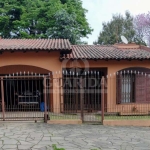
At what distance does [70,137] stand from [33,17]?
746 inches

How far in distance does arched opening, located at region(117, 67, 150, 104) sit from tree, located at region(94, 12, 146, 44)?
1848 centimetres

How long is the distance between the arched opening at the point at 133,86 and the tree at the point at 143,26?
1801 centimetres

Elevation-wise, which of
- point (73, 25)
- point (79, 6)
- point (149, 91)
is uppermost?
point (79, 6)

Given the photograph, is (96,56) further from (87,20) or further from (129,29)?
(129,29)

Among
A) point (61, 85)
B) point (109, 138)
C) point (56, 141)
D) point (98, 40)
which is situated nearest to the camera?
point (56, 141)

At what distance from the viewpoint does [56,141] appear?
6699mm

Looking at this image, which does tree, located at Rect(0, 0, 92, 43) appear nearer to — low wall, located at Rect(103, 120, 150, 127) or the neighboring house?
the neighboring house

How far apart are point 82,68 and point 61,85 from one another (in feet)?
5.33

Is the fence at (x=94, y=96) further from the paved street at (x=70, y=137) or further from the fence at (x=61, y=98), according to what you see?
the paved street at (x=70, y=137)

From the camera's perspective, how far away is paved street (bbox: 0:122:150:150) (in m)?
6.23

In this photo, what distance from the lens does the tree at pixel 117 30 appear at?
3081cm

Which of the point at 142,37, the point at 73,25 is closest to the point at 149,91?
the point at 73,25

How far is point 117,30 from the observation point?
31.7 metres

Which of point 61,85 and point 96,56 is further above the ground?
point 96,56
